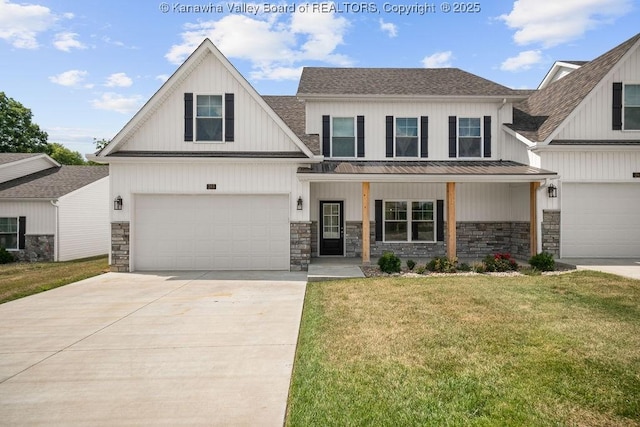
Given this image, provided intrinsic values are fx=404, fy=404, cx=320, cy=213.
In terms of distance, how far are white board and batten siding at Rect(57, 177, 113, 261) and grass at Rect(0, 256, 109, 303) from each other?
2.89 metres

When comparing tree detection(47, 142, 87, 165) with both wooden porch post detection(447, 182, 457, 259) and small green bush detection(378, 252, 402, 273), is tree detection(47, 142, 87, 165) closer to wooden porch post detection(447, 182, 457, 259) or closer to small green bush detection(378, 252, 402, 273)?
small green bush detection(378, 252, 402, 273)

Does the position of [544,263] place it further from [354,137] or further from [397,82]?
[397,82]

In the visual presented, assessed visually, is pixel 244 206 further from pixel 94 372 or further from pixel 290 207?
pixel 94 372

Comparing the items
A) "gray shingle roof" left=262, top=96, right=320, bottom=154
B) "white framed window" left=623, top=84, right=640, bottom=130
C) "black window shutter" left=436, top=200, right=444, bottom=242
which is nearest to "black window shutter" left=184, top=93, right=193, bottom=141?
"gray shingle roof" left=262, top=96, right=320, bottom=154

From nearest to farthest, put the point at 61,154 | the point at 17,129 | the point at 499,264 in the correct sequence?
1. the point at 499,264
2. the point at 17,129
3. the point at 61,154

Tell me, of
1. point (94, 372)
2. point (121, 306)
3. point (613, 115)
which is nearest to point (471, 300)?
point (94, 372)

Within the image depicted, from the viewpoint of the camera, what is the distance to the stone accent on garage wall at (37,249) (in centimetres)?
1752

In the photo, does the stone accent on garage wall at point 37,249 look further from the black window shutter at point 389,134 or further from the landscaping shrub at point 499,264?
the landscaping shrub at point 499,264

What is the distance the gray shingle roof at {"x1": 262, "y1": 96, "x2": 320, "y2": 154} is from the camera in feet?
45.8

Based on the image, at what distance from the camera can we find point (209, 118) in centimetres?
1291

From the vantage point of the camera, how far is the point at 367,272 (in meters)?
11.5

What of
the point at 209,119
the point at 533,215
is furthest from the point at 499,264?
the point at 209,119

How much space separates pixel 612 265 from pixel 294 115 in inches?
468

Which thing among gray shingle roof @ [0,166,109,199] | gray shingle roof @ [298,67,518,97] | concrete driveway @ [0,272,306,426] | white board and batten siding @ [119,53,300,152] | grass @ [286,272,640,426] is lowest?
concrete driveway @ [0,272,306,426]
